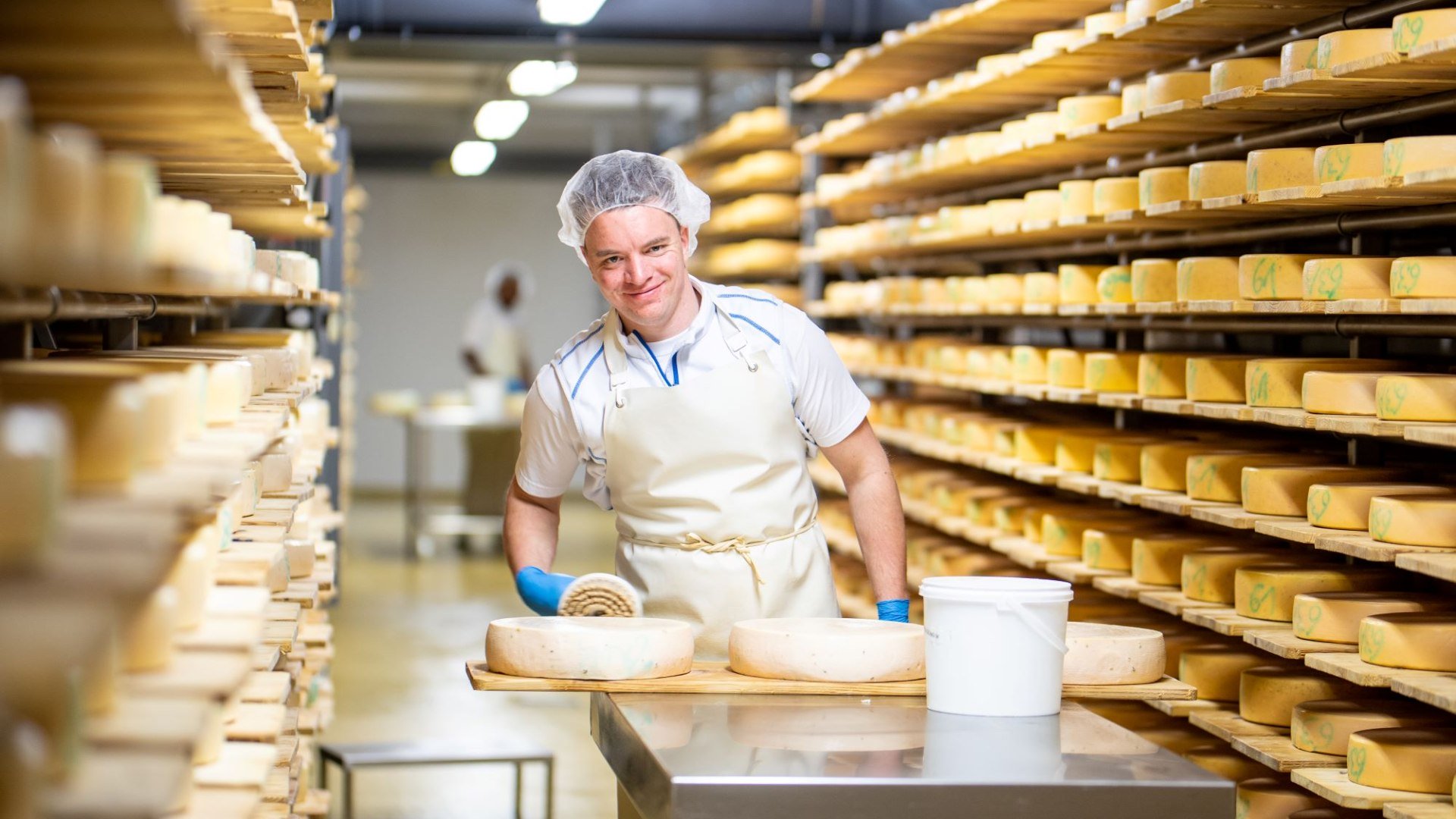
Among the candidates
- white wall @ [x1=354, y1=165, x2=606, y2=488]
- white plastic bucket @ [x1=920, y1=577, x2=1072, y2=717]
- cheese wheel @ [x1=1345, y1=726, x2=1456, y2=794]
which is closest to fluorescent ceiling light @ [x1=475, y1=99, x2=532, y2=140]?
white wall @ [x1=354, y1=165, x2=606, y2=488]

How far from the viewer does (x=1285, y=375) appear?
143 inches

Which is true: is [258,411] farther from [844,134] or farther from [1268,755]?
[844,134]

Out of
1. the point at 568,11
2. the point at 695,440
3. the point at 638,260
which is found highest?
the point at 568,11

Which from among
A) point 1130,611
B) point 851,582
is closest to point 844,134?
point 851,582

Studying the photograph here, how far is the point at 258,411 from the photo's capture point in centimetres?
225

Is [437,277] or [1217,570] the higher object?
[437,277]

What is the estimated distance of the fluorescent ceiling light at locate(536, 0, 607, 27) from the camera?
6652 millimetres

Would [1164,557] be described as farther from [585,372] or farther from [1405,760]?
[585,372]

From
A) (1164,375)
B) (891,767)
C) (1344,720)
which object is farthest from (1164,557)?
(891,767)

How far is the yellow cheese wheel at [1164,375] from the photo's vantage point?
4.14 meters

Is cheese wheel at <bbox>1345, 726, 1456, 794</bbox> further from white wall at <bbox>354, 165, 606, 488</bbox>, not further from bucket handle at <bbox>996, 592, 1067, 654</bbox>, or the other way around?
white wall at <bbox>354, 165, 606, 488</bbox>

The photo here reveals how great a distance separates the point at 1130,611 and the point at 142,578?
3701 mm

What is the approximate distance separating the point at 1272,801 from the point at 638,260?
185 centimetres

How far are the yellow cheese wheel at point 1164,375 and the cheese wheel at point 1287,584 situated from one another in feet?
1.92
